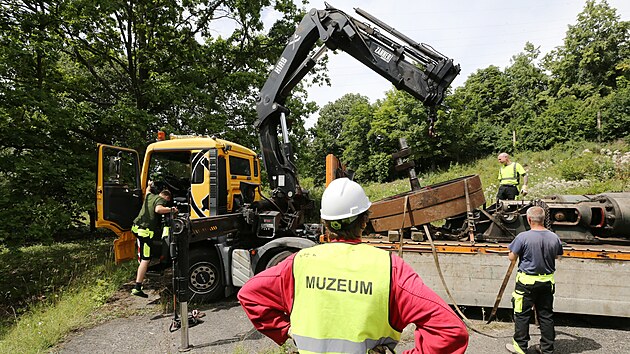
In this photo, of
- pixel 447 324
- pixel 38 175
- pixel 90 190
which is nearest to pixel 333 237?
pixel 447 324

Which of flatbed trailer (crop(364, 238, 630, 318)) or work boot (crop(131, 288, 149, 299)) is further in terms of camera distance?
work boot (crop(131, 288, 149, 299))

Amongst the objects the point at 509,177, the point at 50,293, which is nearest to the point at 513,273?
the point at 509,177

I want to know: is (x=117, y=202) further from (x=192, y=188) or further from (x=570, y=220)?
(x=570, y=220)

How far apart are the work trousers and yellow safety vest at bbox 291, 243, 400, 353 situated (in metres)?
3.14

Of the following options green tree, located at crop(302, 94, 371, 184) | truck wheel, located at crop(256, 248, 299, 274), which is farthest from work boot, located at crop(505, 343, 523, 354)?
green tree, located at crop(302, 94, 371, 184)

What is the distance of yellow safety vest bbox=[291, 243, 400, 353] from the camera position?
1.34 m

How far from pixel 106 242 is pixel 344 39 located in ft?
34.2

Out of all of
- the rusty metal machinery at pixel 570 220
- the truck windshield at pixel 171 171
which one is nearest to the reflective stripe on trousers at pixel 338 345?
the rusty metal machinery at pixel 570 220

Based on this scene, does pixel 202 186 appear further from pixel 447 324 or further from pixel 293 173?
pixel 447 324

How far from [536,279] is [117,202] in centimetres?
668

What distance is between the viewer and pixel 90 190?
25.7 feet

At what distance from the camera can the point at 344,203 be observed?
160 cm

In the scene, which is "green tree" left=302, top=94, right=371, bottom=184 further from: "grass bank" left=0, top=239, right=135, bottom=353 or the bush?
"grass bank" left=0, top=239, right=135, bottom=353

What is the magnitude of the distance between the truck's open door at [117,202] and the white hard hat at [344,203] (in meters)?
5.73
